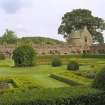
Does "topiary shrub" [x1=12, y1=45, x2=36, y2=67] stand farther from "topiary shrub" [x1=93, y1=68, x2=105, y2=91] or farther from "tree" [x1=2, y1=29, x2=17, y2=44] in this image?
"tree" [x1=2, y1=29, x2=17, y2=44]

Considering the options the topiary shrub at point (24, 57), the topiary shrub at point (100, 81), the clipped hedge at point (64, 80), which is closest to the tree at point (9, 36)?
the topiary shrub at point (24, 57)

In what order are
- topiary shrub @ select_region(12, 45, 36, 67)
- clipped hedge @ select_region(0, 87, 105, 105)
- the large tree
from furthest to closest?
the large tree
topiary shrub @ select_region(12, 45, 36, 67)
clipped hedge @ select_region(0, 87, 105, 105)

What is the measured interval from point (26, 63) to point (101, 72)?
2095 cm

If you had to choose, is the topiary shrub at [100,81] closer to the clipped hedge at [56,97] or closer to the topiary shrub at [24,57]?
the clipped hedge at [56,97]

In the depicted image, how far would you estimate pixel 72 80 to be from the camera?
60.6 feet

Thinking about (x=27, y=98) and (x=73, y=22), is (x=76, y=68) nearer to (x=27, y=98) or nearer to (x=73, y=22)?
(x=27, y=98)

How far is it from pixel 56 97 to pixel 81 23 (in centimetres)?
6654

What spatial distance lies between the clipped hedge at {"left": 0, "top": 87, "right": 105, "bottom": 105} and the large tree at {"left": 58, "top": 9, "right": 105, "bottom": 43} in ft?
212

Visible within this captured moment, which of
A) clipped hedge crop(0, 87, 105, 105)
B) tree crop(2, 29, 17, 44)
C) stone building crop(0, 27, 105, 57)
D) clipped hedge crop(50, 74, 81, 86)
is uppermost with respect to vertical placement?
tree crop(2, 29, 17, 44)

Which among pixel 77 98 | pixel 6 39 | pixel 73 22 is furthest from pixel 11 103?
pixel 6 39

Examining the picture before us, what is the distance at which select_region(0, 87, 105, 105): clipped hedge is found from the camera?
10.7 metres

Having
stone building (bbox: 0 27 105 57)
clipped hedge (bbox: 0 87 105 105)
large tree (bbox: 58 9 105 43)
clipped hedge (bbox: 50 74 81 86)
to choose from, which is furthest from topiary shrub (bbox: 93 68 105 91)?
large tree (bbox: 58 9 105 43)

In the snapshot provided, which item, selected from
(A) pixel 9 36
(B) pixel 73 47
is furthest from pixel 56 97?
(A) pixel 9 36

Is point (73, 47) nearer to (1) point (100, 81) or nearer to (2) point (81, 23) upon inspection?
(2) point (81, 23)
